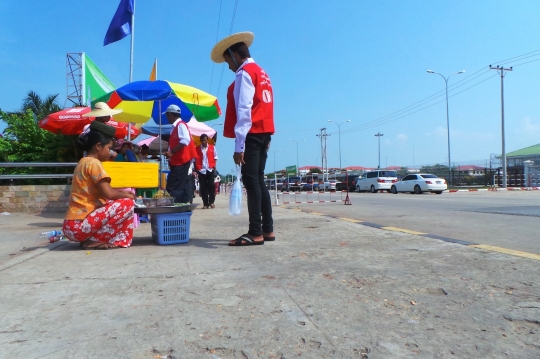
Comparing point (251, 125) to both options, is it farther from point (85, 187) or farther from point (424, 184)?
point (424, 184)

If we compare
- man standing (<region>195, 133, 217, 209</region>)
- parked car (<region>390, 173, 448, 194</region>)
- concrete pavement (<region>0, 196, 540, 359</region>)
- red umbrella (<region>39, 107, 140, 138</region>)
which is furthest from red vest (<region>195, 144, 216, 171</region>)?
parked car (<region>390, 173, 448, 194</region>)

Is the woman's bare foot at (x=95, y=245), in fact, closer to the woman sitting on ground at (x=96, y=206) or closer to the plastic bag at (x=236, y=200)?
the woman sitting on ground at (x=96, y=206)

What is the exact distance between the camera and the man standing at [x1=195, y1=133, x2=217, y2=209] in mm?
10242

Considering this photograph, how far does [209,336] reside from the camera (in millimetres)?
1934

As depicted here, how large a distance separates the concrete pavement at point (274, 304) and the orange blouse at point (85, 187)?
52 centimetres

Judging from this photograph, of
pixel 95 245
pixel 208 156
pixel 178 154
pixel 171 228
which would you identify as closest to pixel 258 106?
pixel 171 228

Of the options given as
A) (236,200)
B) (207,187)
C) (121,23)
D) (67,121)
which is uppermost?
(121,23)

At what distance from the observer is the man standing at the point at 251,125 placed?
165 inches

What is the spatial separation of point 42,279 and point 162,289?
0.98 m

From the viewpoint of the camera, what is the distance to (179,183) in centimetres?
656

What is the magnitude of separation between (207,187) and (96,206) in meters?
6.33

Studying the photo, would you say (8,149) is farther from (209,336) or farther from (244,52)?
(209,336)

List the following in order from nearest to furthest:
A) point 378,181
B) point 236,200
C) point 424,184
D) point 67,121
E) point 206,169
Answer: point 236,200, point 67,121, point 206,169, point 424,184, point 378,181

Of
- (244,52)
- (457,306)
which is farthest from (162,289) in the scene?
(244,52)
